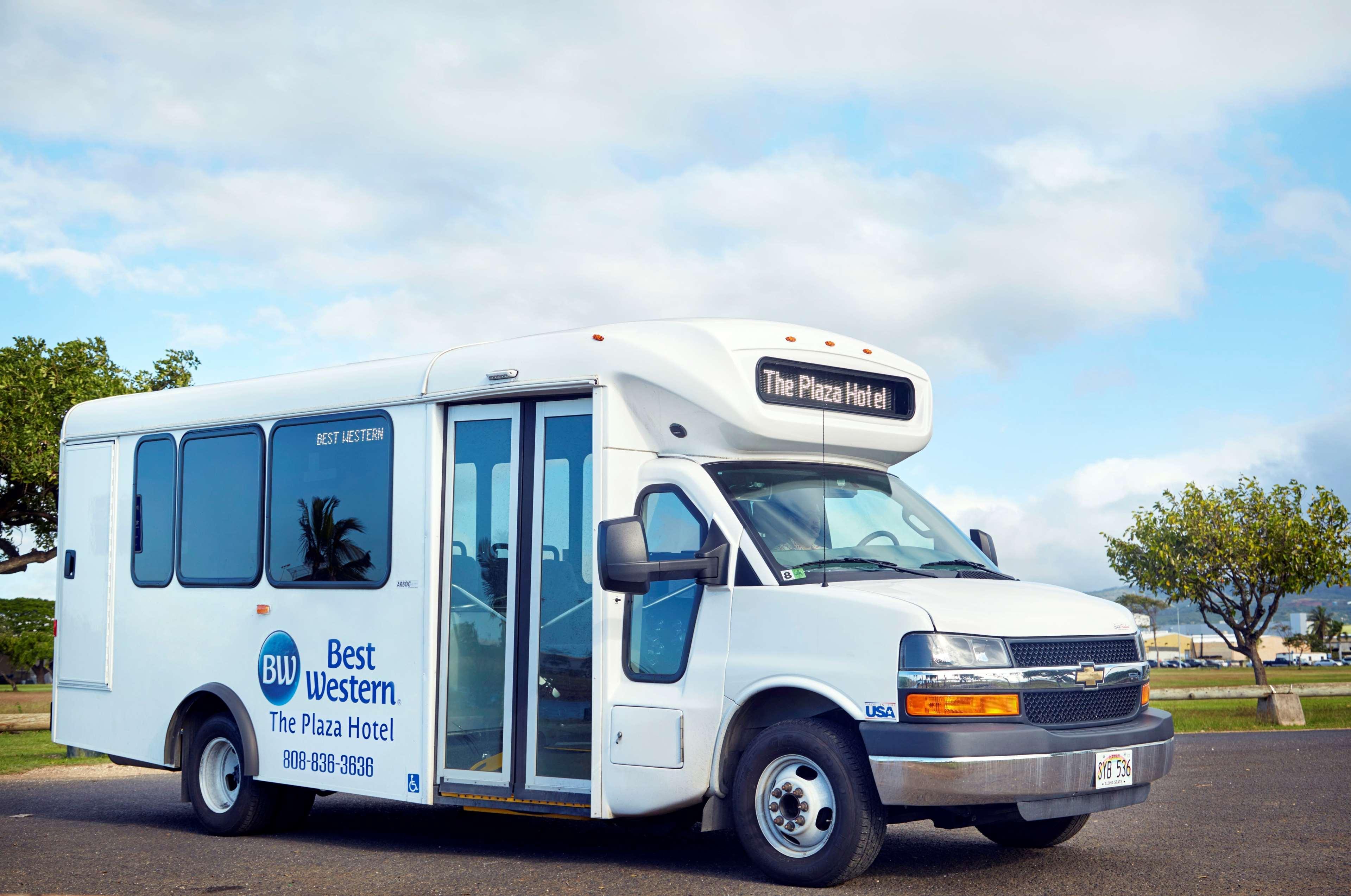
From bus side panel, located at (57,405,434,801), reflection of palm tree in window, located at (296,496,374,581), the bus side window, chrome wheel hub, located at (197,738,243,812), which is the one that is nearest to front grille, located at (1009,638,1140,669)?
the bus side window

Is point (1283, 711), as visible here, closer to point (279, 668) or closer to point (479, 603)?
point (479, 603)

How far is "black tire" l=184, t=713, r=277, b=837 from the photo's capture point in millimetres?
9523

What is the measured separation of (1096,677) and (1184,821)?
3.12 m

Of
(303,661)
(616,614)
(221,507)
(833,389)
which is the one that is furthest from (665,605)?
(221,507)

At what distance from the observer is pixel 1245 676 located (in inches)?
2724

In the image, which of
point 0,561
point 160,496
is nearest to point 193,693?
point 160,496

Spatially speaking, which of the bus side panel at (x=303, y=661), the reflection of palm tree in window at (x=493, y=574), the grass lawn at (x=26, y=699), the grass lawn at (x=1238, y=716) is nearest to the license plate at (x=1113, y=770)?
the reflection of palm tree in window at (x=493, y=574)

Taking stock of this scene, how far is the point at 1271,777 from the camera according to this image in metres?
12.1

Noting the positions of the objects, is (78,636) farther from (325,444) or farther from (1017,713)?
(1017,713)

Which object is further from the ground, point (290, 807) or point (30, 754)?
point (290, 807)

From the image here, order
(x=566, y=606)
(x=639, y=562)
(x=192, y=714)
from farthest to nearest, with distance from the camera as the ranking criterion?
(x=192, y=714), (x=566, y=606), (x=639, y=562)

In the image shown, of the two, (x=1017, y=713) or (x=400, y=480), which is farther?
(x=400, y=480)

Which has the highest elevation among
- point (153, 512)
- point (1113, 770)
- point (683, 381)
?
point (683, 381)

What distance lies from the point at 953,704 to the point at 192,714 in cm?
616
